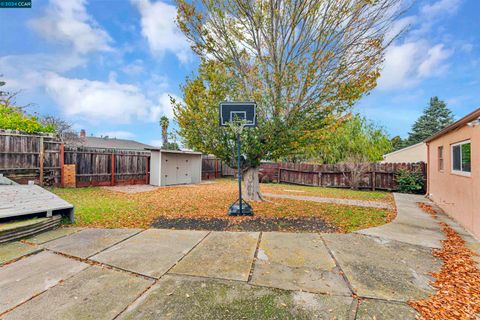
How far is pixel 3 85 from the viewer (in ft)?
55.4

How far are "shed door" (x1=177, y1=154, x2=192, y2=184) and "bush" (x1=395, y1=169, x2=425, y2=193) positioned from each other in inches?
465

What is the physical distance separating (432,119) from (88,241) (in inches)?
1691

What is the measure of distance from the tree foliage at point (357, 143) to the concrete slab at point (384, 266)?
1236cm

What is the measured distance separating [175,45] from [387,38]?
730 cm

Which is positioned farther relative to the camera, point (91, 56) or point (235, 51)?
point (91, 56)

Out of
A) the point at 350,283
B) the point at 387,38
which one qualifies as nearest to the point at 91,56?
the point at 387,38

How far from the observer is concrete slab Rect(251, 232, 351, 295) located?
90.4 inches

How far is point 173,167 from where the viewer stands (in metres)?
12.6

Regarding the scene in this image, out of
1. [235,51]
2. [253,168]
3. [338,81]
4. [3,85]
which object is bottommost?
[253,168]

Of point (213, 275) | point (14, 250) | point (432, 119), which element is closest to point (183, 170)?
point (14, 250)

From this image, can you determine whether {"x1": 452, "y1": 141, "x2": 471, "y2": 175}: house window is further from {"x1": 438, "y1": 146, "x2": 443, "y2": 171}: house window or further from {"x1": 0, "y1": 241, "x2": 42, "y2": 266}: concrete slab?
{"x1": 0, "y1": 241, "x2": 42, "y2": 266}: concrete slab

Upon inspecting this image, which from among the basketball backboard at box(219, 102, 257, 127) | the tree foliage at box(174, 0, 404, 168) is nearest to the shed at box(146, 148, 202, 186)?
the tree foliage at box(174, 0, 404, 168)

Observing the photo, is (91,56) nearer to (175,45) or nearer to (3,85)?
(175,45)

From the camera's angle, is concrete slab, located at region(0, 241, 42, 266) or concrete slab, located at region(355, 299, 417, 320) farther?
concrete slab, located at region(0, 241, 42, 266)
